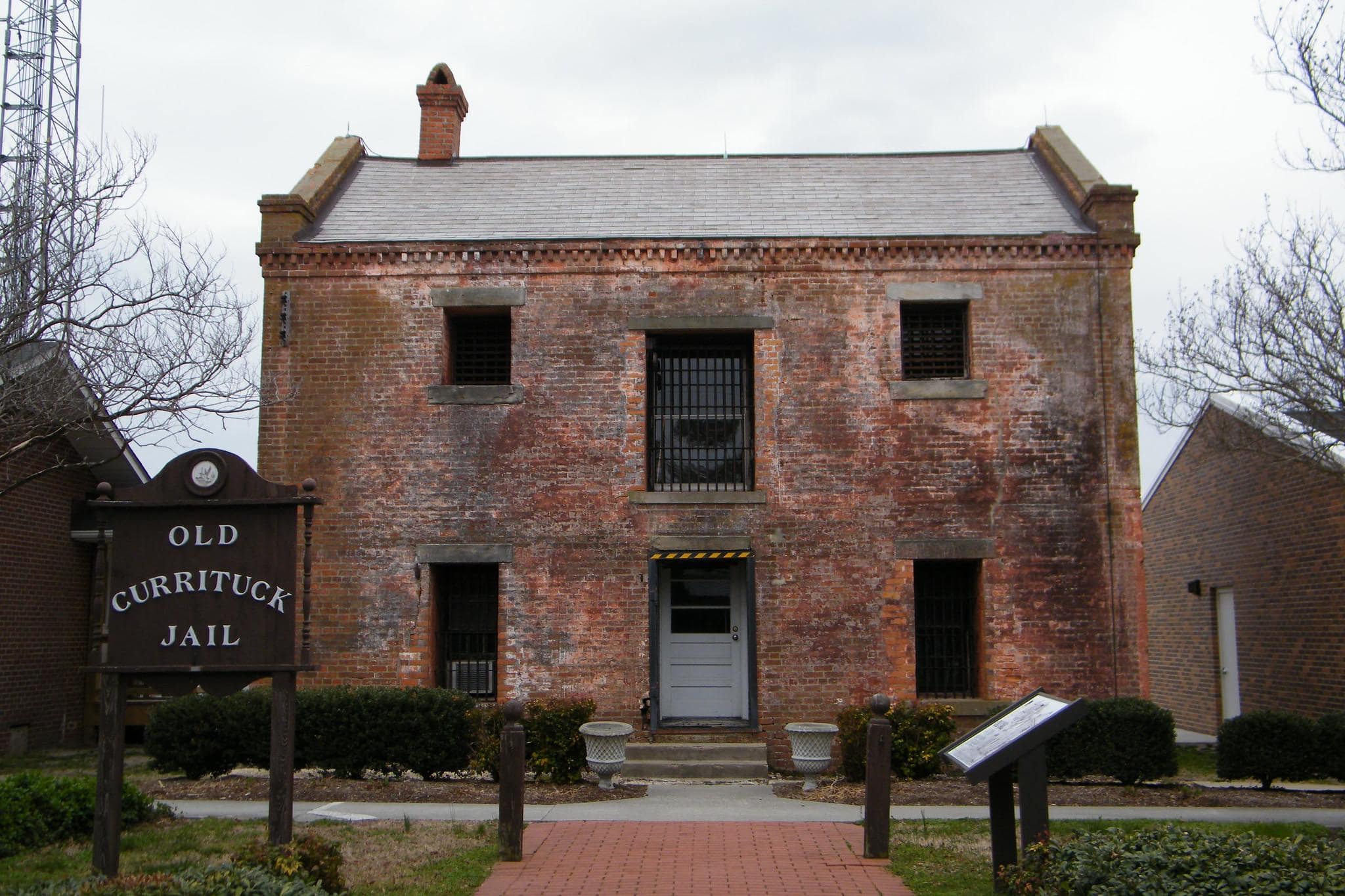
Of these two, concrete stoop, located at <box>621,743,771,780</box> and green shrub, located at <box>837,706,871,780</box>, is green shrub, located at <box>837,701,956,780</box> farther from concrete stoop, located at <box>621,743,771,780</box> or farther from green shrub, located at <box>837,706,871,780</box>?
concrete stoop, located at <box>621,743,771,780</box>

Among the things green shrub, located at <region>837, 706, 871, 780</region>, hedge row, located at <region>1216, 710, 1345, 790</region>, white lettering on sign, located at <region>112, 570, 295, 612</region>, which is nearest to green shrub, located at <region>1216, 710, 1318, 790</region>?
hedge row, located at <region>1216, 710, 1345, 790</region>

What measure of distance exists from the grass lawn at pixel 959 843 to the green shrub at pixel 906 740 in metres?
2.60

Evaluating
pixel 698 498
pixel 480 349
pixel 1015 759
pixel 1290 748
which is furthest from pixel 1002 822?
pixel 480 349

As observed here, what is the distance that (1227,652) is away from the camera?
18.9 metres

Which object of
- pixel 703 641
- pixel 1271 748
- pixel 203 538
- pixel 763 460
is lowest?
pixel 1271 748

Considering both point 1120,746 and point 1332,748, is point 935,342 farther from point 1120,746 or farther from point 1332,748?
point 1332,748

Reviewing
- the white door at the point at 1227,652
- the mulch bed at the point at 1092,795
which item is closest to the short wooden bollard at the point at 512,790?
the mulch bed at the point at 1092,795

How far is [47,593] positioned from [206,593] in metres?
12.3

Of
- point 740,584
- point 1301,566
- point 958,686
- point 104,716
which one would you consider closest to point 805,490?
point 740,584

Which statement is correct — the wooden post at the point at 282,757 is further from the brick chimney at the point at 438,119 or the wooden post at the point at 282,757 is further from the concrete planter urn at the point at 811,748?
the brick chimney at the point at 438,119

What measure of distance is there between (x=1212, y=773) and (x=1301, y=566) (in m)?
3.74

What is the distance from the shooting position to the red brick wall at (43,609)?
16688mm

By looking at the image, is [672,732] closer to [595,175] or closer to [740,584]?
[740,584]

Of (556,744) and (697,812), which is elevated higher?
(556,744)
